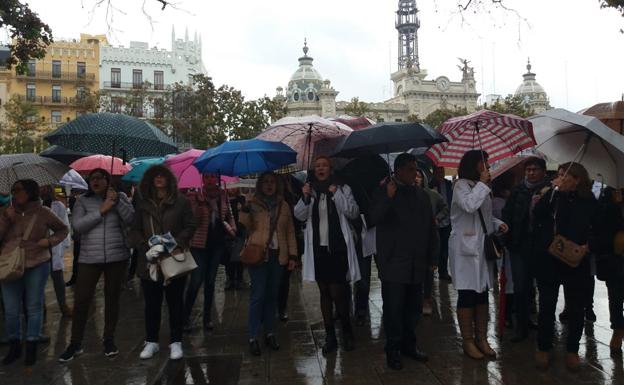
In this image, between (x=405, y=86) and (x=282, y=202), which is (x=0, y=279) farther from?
(x=405, y=86)

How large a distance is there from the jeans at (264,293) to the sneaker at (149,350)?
945 mm

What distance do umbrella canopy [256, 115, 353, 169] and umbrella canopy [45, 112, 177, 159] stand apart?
1.18 metres

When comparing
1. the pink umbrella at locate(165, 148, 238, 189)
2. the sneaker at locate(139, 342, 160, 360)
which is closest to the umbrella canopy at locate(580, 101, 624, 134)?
the pink umbrella at locate(165, 148, 238, 189)

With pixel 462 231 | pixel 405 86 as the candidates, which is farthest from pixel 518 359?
pixel 405 86

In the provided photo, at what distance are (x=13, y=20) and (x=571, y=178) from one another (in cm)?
671

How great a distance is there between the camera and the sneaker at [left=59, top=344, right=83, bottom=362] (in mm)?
5156

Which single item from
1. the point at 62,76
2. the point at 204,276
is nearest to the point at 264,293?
the point at 204,276

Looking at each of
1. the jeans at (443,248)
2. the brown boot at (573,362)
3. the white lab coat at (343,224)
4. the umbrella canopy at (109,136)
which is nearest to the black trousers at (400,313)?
the white lab coat at (343,224)

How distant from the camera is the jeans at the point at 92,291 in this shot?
5180mm

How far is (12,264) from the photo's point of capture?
5.05 meters

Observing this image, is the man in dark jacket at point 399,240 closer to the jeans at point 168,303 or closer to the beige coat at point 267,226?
the beige coat at point 267,226

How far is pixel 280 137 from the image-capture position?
6441mm

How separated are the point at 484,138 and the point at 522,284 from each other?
5.68ft

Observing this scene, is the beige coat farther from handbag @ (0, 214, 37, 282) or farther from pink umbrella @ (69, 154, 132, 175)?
pink umbrella @ (69, 154, 132, 175)
